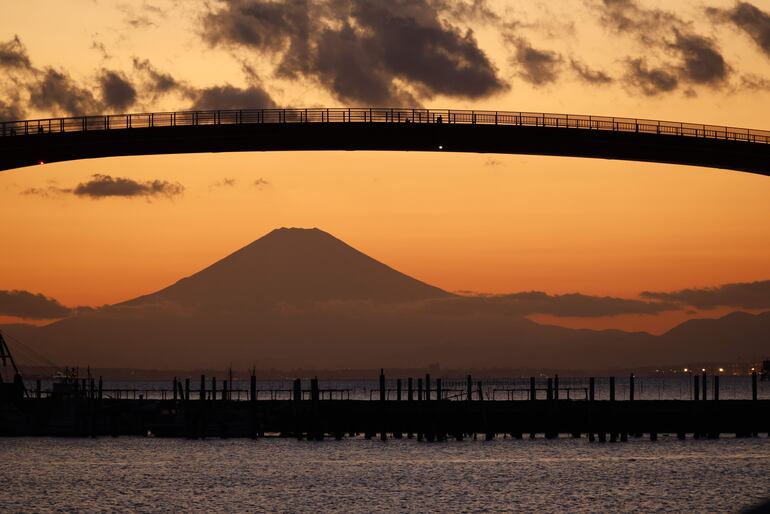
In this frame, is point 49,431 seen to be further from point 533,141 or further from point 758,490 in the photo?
point 758,490

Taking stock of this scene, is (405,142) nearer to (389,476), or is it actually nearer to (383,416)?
(383,416)

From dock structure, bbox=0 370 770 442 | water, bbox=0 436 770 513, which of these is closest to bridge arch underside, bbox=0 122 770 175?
dock structure, bbox=0 370 770 442

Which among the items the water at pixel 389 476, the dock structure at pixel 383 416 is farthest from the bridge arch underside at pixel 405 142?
the water at pixel 389 476

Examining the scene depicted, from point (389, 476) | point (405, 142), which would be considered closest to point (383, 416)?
point (389, 476)

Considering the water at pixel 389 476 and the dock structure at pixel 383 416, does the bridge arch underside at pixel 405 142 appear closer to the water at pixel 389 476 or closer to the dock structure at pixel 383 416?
the dock structure at pixel 383 416

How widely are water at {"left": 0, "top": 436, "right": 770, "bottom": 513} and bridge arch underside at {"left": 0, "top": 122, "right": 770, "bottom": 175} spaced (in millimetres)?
18780

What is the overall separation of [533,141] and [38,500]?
4187cm

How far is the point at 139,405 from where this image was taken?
81312 mm

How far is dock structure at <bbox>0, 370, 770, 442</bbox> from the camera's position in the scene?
252 ft

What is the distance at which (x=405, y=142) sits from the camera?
8550 centimetres

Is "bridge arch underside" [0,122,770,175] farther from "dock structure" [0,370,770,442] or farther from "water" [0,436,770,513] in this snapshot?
"water" [0,436,770,513]

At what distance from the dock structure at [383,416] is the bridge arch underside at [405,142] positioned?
1551 centimetres

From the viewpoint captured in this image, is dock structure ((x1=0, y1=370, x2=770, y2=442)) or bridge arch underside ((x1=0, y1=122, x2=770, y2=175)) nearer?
dock structure ((x1=0, y1=370, x2=770, y2=442))

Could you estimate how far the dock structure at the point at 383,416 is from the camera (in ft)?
252
